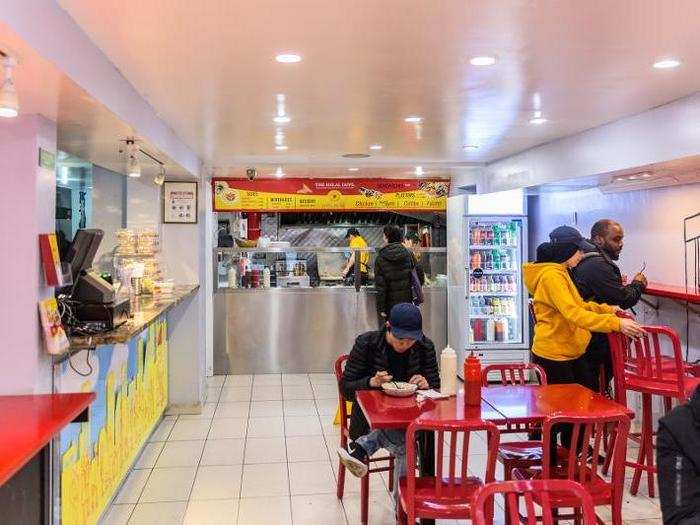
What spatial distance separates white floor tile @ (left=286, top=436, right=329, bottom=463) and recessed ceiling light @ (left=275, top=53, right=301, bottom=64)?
10.2ft

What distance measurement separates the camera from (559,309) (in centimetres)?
419

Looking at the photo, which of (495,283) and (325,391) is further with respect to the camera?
(495,283)

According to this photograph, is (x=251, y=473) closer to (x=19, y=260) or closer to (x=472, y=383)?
(x=472, y=383)

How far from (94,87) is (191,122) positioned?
198cm

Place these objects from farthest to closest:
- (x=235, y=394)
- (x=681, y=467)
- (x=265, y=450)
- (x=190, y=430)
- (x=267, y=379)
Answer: (x=267, y=379) < (x=235, y=394) < (x=190, y=430) < (x=265, y=450) < (x=681, y=467)

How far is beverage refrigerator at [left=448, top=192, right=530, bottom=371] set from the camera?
301 inches

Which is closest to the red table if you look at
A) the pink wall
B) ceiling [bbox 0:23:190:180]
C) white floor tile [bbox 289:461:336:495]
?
the pink wall

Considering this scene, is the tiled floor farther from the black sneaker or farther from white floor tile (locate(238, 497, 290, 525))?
the black sneaker

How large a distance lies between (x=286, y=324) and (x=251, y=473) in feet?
11.5

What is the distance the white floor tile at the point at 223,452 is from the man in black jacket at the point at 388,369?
1683 millimetres

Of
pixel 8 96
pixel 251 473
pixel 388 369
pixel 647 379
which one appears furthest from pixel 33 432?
pixel 647 379

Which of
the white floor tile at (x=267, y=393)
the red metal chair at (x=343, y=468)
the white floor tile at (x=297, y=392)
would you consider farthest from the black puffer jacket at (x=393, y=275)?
the red metal chair at (x=343, y=468)

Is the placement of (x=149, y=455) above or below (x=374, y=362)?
below

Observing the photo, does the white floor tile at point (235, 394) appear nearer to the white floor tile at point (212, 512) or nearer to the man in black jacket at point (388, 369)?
the white floor tile at point (212, 512)
